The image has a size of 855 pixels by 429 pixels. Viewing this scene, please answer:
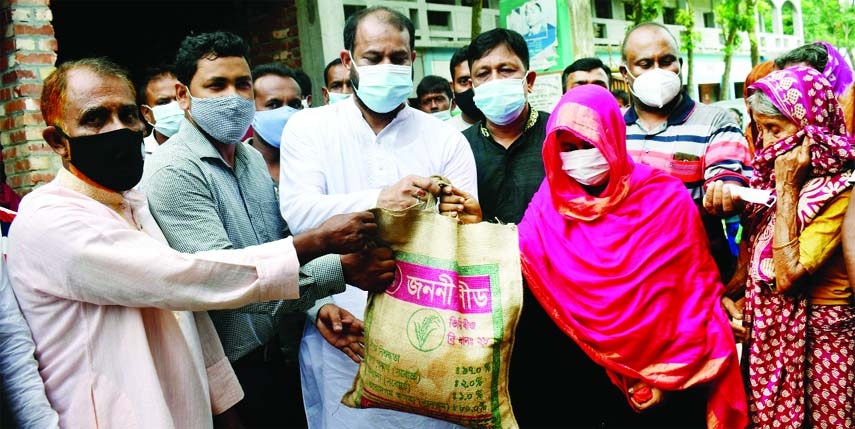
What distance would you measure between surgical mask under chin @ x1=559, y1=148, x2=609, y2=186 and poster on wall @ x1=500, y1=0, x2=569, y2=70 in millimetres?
4525

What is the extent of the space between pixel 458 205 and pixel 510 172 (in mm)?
897

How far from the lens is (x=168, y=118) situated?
3.89 m

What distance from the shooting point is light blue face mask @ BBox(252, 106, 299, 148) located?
3836mm

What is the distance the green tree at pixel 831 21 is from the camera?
30195 millimetres

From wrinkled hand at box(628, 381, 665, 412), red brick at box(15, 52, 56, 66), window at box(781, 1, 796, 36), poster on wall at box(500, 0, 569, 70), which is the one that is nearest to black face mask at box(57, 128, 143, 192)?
wrinkled hand at box(628, 381, 665, 412)

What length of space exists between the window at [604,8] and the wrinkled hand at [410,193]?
18892mm

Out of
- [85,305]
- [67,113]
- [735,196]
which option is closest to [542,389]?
[735,196]

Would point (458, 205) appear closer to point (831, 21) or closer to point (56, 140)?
point (56, 140)

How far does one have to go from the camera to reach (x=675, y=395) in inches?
94.0

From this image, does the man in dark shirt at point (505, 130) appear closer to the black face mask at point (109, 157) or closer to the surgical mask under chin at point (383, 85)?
the surgical mask under chin at point (383, 85)

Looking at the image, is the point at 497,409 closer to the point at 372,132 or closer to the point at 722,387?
the point at 722,387

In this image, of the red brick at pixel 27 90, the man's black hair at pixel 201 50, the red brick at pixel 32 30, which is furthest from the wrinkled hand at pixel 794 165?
the red brick at pixel 32 30

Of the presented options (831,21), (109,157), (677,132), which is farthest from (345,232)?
(831,21)

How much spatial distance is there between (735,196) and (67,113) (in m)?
2.23
